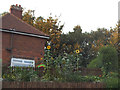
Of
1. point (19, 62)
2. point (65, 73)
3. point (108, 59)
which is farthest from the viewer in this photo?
point (19, 62)

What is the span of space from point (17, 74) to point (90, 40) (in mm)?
30528

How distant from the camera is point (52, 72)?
43.1ft

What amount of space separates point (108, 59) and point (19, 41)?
937 centimetres

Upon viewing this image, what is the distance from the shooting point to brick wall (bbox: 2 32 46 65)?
21234 mm

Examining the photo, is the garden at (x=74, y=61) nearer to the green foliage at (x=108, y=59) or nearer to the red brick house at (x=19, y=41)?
the green foliage at (x=108, y=59)

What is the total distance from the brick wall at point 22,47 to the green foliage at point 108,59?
794 centimetres

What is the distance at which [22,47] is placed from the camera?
73.1 ft

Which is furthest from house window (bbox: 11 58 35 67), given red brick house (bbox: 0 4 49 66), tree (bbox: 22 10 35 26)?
tree (bbox: 22 10 35 26)

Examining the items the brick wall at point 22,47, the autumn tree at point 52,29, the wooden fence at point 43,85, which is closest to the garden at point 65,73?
the wooden fence at point 43,85

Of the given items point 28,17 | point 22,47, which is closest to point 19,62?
point 22,47

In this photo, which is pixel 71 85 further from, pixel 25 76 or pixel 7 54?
pixel 7 54

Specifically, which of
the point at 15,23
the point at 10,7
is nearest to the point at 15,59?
the point at 15,23

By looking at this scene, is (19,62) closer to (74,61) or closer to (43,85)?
(74,61)

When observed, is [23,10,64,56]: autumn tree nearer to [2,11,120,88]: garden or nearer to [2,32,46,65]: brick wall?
[2,11,120,88]: garden
